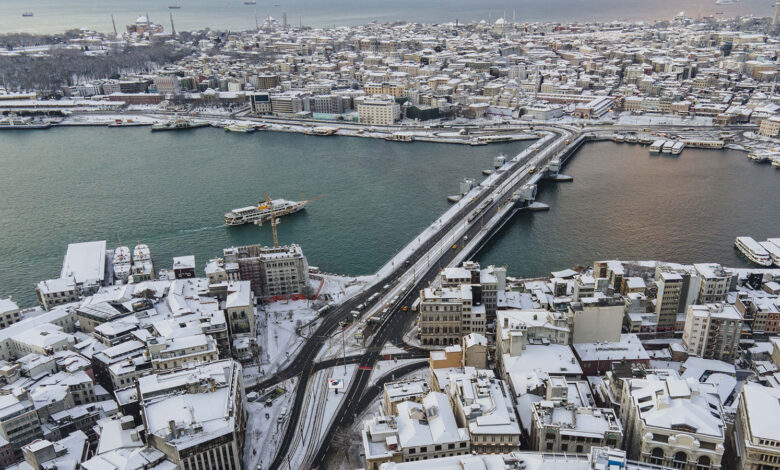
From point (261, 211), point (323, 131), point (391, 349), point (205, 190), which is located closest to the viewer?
point (391, 349)

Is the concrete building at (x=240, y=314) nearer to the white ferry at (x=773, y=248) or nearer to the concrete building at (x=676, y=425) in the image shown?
the concrete building at (x=676, y=425)

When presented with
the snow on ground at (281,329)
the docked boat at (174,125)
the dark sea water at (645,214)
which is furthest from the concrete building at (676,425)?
the docked boat at (174,125)

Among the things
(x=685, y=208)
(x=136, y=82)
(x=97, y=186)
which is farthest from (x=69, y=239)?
(x=136, y=82)

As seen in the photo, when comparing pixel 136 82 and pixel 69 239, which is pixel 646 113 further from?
pixel 136 82

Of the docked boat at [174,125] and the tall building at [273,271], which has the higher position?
the docked boat at [174,125]

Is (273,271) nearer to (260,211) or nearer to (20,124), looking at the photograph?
(260,211)

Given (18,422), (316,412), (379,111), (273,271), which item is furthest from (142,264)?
(379,111)
